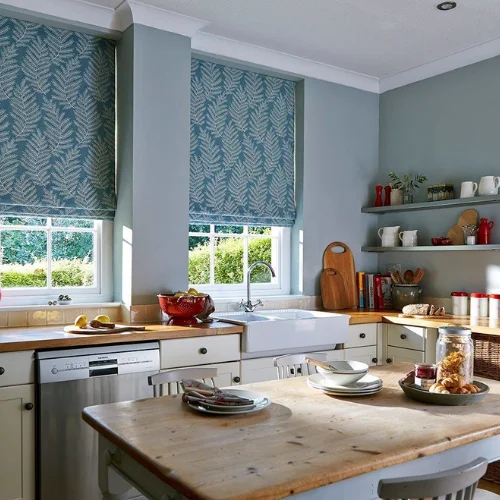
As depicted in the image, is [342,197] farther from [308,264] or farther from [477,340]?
[477,340]

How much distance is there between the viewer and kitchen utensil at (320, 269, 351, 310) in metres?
4.54

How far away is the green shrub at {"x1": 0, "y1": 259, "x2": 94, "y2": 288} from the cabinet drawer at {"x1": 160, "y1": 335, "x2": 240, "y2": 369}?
0.92m

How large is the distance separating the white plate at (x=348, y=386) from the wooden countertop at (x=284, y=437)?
0.04 metres

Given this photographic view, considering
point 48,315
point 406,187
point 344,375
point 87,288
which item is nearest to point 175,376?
point 344,375

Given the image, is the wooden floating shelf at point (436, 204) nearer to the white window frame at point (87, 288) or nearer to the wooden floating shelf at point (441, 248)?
the wooden floating shelf at point (441, 248)

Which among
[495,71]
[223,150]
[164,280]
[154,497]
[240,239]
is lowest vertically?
[154,497]

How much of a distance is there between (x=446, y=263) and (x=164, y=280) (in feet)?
7.16

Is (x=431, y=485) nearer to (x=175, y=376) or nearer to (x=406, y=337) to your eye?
(x=175, y=376)

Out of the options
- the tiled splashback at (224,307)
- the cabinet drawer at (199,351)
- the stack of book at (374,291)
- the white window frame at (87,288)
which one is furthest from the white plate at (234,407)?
the stack of book at (374,291)

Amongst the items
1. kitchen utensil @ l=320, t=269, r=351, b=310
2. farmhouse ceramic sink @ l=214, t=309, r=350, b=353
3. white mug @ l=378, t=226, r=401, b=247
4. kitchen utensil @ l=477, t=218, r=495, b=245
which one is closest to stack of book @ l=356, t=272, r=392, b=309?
kitchen utensil @ l=320, t=269, r=351, b=310

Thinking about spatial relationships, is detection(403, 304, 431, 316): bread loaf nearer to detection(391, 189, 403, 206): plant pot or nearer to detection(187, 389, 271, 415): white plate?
detection(391, 189, 403, 206): plant pot

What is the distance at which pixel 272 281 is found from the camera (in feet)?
15.0

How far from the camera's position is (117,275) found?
375 cm

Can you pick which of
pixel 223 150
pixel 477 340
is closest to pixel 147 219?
pixel 223 150
